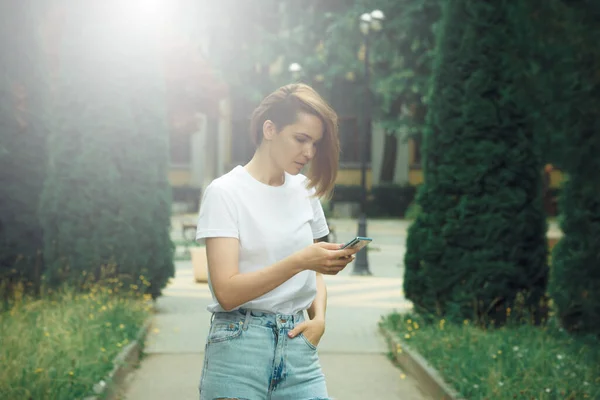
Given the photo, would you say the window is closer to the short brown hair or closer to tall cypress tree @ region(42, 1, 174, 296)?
tall cypress tree @ region(42, 1, 174, 296)

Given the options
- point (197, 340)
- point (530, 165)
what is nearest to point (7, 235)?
point (197, 340)

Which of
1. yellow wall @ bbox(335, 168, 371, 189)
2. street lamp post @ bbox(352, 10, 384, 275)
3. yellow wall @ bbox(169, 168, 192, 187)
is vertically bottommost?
yellow wall @ bbox(169, 168, 192, 187)

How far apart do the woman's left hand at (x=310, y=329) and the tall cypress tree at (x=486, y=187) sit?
617 centimetres

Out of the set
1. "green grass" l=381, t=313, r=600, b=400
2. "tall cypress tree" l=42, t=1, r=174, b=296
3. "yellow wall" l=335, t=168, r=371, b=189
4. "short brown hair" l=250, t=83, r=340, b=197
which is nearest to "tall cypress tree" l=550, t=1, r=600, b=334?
"green grass" l=381, t=313, r=600, b=400

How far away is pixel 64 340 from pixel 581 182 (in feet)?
16.3

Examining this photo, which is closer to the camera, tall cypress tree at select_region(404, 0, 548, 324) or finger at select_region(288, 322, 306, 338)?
finger at select_region(288, 322, 306, 338)

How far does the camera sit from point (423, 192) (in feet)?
32.4

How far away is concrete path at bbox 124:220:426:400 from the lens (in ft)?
24.9

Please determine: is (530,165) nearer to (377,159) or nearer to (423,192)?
(423,192)

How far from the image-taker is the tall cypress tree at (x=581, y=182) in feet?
29.3

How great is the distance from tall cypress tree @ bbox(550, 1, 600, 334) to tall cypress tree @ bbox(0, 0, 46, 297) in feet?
19.9

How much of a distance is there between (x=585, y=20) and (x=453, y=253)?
257 centimetres

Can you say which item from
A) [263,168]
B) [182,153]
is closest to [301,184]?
[263,168]

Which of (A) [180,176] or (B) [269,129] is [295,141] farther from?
(A) [180,176]
